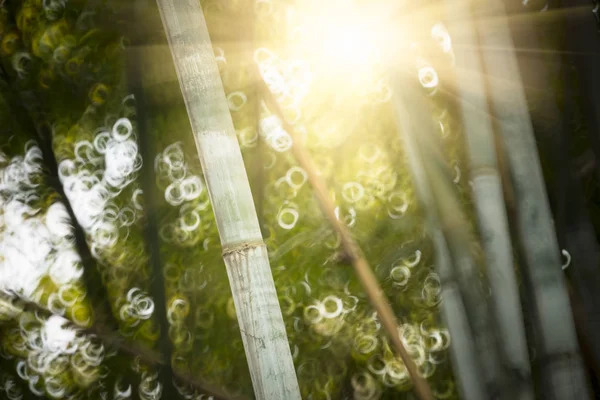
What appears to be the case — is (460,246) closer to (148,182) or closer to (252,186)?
(252,186)

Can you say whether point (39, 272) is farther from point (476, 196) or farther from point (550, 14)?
point (550, 14)

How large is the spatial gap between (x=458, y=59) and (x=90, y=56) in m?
2.40

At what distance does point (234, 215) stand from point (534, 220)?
2.71ft

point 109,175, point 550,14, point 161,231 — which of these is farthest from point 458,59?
point 109,175

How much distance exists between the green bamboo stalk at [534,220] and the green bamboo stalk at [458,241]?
5.4 inches

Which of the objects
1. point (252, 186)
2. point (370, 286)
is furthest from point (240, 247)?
point (252, 186)

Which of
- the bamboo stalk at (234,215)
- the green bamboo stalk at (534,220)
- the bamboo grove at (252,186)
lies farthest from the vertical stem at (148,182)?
the green bamboo stalk at (534,220)

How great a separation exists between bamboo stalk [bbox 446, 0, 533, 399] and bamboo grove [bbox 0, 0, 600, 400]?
0.06 meters

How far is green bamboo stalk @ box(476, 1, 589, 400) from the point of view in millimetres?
1526

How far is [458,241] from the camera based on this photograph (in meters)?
1.77

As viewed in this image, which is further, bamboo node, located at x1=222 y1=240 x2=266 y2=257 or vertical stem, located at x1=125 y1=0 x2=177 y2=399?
Result: vertical stem, located at x1=125 y1=0 x2=177 y2=399

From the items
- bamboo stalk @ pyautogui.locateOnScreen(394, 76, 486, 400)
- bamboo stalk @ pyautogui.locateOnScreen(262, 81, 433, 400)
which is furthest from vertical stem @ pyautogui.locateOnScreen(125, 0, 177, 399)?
bamboo stalk @ pyautogui.locateOnScreen(394, 76, 486, 400)

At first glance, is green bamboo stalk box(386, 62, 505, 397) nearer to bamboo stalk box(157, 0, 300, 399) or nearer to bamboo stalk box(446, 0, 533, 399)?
bamboo stalk box(446, 0, 533, 399)

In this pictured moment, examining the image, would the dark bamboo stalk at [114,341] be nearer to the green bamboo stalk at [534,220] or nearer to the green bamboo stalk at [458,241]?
the green bamboo stalk at [458,241]
